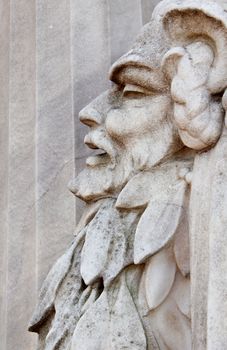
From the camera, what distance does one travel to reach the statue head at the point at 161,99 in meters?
1.80

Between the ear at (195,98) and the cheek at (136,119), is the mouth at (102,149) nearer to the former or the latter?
the cheek at (136,119)

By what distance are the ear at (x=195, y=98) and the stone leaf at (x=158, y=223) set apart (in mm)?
103

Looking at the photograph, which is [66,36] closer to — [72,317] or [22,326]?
[22,326]

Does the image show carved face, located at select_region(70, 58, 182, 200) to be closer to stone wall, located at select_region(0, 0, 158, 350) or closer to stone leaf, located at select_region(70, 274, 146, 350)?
stone leaf, located at select_region(70, 274, 146, 350)

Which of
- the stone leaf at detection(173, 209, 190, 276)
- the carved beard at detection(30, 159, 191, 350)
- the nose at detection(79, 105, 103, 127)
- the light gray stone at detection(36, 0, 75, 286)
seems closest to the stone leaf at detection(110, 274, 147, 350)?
the carved beard at detection(30, 159, 191, 350)

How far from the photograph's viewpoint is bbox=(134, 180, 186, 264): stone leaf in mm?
1840

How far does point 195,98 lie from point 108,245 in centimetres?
31

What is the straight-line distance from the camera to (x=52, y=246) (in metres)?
2.44

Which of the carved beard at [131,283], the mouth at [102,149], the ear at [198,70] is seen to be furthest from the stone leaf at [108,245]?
the ear at [198,70]

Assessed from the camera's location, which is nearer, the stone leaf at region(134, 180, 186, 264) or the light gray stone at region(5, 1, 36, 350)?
the stone leaf at region(134, 180, 186, 264)

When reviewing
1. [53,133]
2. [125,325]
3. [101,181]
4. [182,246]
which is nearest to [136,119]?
[101,181]

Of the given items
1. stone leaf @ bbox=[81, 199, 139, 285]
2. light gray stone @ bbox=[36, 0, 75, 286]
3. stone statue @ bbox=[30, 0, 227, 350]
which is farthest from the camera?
light gray stone @ bbox=[36, 0, 75, 286]

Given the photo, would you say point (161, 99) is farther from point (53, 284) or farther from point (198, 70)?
point (53, 284)

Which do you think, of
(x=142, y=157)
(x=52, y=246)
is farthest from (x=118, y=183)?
(x=52, y=246)
